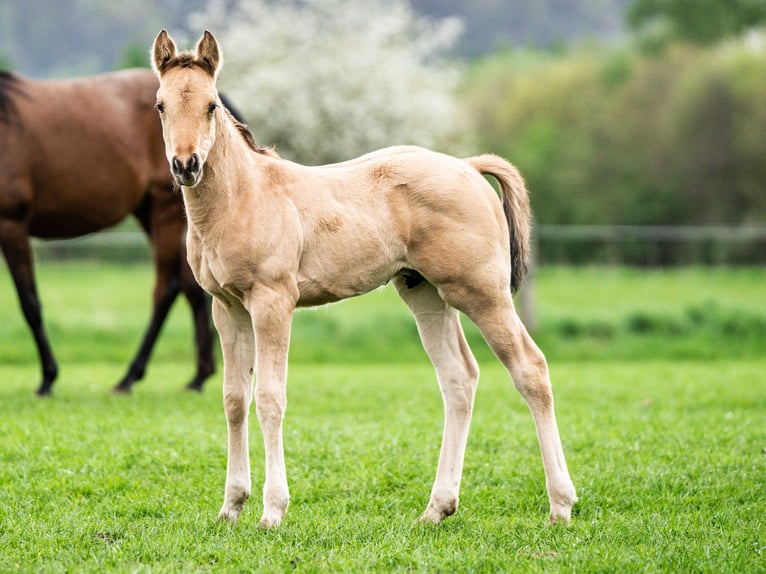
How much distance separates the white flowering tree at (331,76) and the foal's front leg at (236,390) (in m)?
21.6

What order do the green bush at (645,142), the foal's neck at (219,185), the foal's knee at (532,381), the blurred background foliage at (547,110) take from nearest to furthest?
1. the foal's neck at (219,185)
2. the foal's knee at (532,381)
3. the blurred background foliage at (547,110)
4. the green bush at (645,142)

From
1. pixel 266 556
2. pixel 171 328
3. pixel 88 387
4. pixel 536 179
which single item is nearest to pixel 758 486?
pixel 266 556

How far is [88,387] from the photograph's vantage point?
10102mm

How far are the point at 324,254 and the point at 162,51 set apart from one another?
1293 mm

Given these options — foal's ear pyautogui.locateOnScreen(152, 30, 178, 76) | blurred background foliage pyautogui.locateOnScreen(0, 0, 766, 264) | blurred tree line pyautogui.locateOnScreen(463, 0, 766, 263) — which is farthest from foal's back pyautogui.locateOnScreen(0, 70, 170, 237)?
blurred tree line pyautogui.locateOnScreen(463, 0, 766, 263)

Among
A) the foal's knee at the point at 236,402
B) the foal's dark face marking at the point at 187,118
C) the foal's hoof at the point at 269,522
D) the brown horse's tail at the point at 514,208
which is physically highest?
the foal's dark face marking at the point at 187,118

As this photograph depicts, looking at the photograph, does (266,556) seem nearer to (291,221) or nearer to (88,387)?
(291,221)

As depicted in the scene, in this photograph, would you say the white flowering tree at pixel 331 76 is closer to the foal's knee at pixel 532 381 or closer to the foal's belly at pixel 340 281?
the foal's belly at pixel 340 281

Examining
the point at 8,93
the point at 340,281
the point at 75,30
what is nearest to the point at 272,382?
the point at 340,281

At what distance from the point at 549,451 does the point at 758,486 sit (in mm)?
1510

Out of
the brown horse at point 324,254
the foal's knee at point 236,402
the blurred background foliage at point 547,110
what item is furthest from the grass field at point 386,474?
the blurred background foliage at point 547,110

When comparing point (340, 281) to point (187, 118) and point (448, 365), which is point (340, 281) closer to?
point (448, 365)

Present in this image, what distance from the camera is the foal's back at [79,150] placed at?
29.9ft

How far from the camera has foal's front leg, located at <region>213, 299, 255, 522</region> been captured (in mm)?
4961
